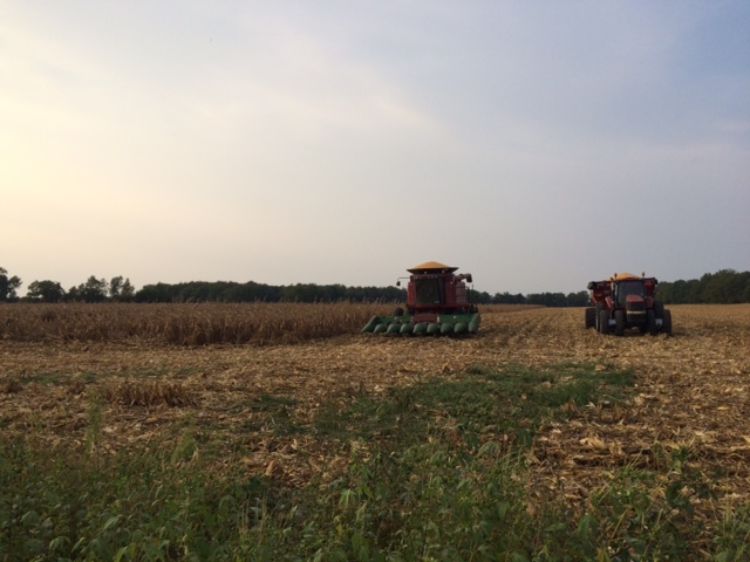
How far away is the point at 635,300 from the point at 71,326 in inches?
692

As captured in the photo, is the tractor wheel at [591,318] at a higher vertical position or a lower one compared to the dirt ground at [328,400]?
higher

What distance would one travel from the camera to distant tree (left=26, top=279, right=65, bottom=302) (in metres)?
36.9

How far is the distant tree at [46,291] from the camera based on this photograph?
121 ft

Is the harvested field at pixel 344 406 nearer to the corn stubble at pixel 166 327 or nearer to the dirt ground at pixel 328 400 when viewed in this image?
the dirt ground at pixel 328 400

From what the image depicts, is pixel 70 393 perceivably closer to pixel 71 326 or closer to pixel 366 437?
pixel 366 437

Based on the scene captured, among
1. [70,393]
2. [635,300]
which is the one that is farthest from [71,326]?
[635,300]

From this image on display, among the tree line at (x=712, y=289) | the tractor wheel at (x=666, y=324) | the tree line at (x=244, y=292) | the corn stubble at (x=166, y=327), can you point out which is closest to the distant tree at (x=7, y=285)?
the tree line at (x=244, y=292)

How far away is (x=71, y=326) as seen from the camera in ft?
66.9

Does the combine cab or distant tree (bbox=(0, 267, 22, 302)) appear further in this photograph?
distant tree (bbox=(0, 267, 22, 302))

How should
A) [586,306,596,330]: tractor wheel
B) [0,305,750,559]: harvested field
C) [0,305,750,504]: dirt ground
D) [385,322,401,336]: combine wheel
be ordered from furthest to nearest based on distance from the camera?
[586,306,596,330]: tractor wheel, [385,322,401,336]: combine wheel, [0,305,750,504]: dirt ground, [0,305,750,559]: harvested field

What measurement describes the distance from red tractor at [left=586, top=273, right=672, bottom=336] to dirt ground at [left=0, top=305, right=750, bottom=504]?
10.5 feet

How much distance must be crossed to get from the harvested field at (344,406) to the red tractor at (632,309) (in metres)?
3.24

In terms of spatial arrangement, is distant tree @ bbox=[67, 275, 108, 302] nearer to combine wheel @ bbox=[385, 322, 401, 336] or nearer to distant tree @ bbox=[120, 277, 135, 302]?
distant tree @ bbox=[120, 277, 135, 302]

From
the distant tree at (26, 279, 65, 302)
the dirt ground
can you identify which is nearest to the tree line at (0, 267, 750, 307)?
the distant tree at (26, 279, 65, 302)
